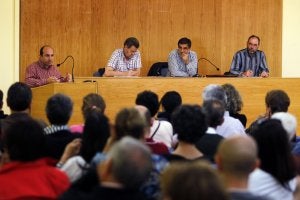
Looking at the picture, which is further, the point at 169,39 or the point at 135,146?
the point at 169,39

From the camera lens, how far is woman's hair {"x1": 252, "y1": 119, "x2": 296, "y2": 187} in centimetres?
339

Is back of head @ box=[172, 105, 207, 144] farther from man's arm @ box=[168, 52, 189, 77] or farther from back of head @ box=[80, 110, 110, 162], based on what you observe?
man's arm @ box=[168, 52, 189, 77]

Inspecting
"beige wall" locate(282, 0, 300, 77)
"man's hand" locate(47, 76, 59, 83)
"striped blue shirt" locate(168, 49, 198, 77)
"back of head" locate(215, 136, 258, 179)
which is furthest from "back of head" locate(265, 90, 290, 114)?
"beige wall" locate(282, 0, 300, 77)

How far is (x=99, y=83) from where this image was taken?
308 inches

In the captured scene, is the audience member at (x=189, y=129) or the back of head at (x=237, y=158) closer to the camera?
the back of head at (x=237, y=158)

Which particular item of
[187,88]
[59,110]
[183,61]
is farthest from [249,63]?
[59,110]

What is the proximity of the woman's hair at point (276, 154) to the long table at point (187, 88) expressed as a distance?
423 cm

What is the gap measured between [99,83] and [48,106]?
3.31 meters

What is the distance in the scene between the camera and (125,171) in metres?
2.73

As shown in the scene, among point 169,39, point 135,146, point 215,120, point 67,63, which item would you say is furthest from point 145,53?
point 135,146

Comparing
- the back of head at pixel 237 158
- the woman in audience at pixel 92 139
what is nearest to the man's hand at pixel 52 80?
the woman in audience at pixel 92 139

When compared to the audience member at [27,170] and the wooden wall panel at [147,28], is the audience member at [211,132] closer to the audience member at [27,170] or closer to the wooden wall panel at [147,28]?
the audience member at [27,170]

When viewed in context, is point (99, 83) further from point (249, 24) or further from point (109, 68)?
point (249, 24)

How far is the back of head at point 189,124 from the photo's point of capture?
3.88m
